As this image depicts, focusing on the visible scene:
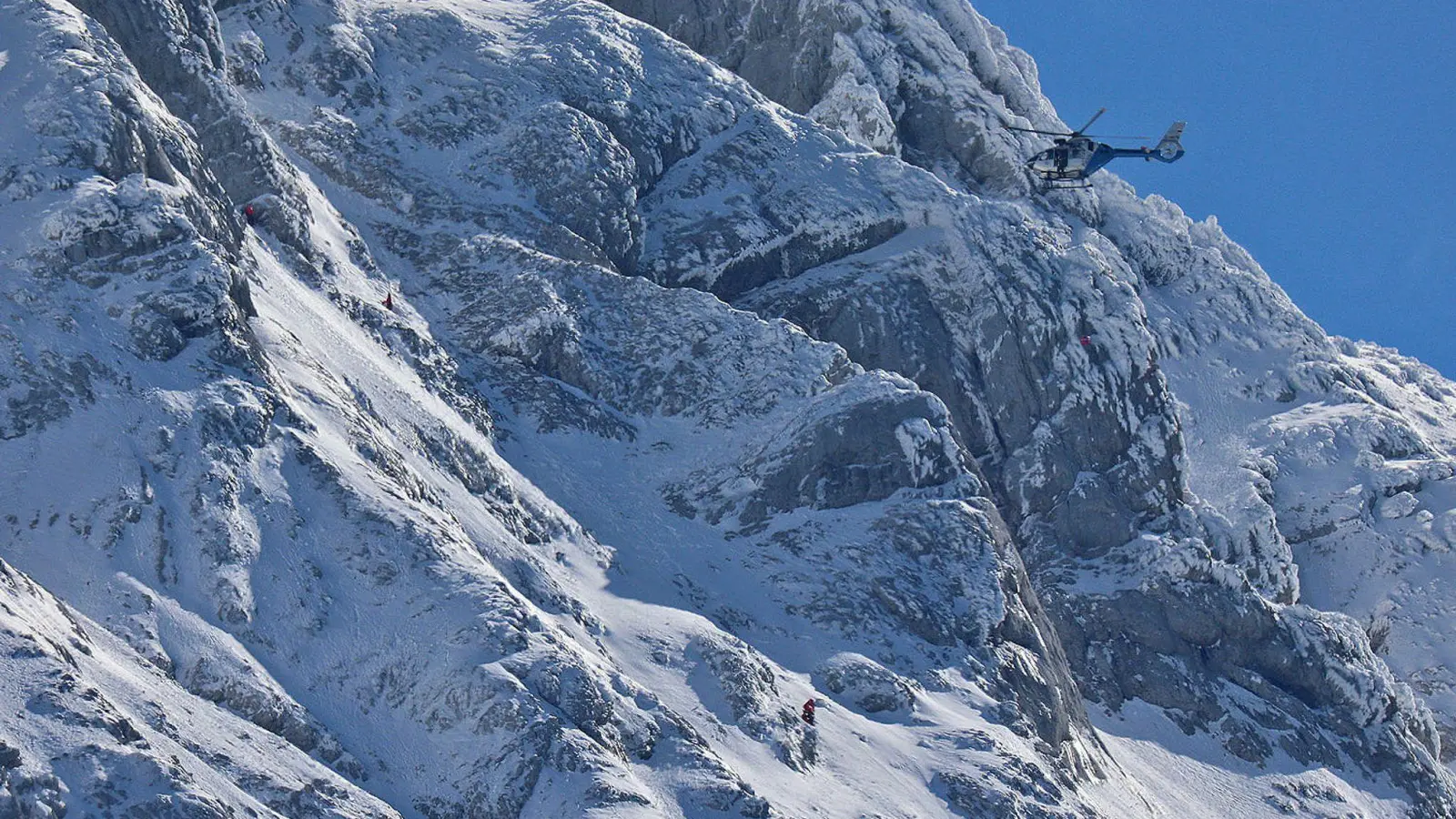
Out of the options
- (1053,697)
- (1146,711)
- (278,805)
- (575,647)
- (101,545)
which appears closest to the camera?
(278,805)

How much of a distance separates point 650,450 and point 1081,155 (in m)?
26.7

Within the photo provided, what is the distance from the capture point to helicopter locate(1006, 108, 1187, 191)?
99.1 meters

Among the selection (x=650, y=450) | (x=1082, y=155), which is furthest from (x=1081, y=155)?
(x=650, y=450)

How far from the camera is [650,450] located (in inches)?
3516

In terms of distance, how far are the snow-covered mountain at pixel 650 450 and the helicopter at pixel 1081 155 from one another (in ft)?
19.7

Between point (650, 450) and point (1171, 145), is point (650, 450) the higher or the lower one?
the lower one

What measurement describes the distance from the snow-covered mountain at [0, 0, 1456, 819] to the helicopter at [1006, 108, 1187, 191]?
6003 mm

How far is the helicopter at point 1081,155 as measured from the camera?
325 ft

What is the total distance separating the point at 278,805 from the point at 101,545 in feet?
37.5

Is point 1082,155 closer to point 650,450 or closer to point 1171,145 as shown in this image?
point 1171,145

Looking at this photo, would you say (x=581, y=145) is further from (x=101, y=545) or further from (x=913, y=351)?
(x=101, y=545)

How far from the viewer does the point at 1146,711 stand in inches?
3679

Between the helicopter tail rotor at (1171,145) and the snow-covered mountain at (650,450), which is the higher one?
the helicopter tail rotor at (1171,145)

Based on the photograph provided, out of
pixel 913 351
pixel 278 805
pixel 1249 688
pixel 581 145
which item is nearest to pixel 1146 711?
pixel 1249 688
